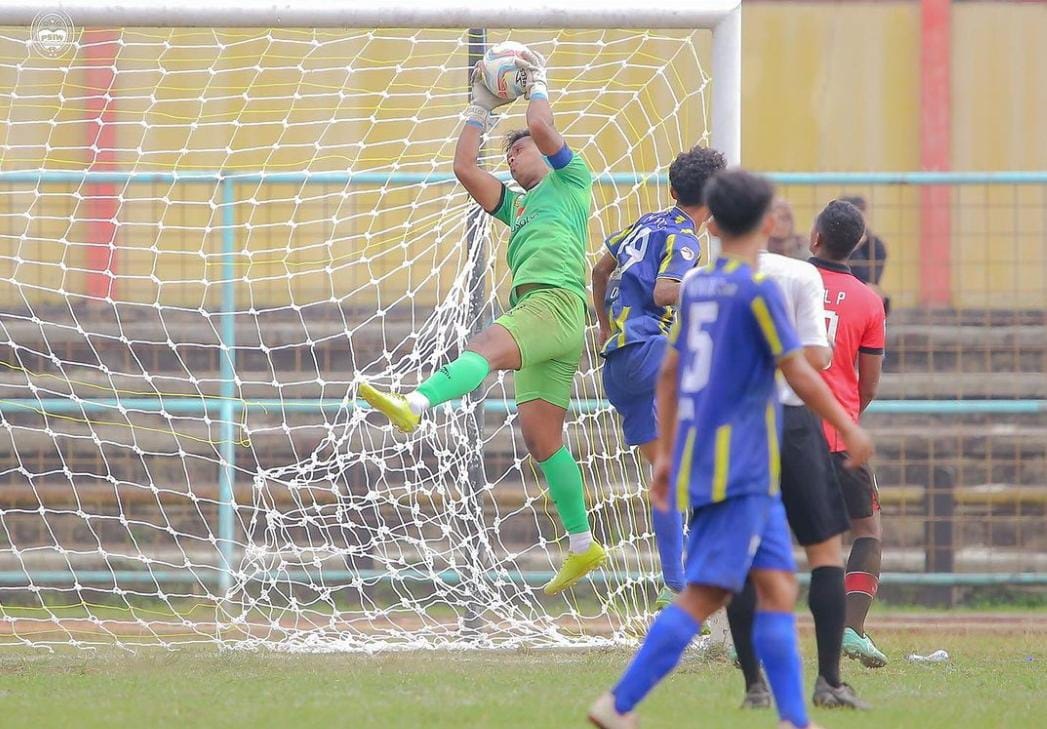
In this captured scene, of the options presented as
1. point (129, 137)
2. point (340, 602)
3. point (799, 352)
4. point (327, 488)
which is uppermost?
point (129, 137)

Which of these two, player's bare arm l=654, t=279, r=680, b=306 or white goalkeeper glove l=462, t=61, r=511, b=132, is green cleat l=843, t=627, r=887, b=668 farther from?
white goalkeeper glove l=462, t=61, r=511, b=132

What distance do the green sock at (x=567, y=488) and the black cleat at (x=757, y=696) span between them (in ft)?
4.77

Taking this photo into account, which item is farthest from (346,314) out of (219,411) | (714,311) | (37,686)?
(714,311)

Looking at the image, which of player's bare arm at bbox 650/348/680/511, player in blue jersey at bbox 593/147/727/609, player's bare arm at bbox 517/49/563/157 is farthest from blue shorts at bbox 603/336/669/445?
player's bare arm at bbox 650/348/680/511

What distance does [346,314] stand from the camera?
8.05 m

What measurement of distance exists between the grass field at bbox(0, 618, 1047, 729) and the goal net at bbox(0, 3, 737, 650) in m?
0.66

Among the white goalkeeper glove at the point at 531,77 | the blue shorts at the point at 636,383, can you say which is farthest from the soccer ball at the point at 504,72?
the blue shorts at the point at 636,383

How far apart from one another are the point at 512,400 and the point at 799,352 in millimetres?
4048

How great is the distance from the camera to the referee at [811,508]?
4668mm

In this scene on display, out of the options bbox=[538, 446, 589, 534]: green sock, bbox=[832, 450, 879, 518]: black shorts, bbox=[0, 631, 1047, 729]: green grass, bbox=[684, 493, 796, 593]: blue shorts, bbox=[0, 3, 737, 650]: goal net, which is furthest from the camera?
bbox=[0, 3, 737, 650]: goal net

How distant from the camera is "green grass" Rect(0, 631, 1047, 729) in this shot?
463cm

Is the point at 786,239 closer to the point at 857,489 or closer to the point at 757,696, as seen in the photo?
the point at 857,489

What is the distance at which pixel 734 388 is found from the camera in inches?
156

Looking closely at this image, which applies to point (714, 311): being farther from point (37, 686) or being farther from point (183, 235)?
point (183, 235)
